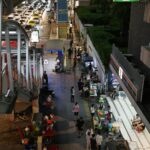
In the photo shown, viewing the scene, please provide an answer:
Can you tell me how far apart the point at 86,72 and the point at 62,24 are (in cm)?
1072

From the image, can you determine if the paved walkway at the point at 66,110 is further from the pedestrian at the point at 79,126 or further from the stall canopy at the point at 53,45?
the stall canopy at the point at 53,45

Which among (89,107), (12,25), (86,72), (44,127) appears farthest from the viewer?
(86,72)

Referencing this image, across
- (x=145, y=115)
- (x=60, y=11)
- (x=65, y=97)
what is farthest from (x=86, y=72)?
(x=145, y=115)

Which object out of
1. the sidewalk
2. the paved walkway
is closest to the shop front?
the sidewalk

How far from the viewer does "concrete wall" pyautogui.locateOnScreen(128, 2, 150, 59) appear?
815 inches

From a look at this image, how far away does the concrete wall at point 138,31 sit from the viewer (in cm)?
2070

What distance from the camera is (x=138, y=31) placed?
22.5m

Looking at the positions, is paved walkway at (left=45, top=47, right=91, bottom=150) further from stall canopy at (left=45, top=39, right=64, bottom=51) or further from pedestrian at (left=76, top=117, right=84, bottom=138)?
stall canopy at (left=45, top=39, right=64, bottom=51)

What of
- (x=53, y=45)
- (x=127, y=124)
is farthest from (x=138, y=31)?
(x=53, y=45)

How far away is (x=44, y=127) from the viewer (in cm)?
1892

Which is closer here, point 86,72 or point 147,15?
point 147,15

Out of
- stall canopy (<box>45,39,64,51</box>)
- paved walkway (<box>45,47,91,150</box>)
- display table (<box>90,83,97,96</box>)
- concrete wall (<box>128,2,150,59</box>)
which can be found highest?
concrete wall (<box>128,2,150,59</box>)

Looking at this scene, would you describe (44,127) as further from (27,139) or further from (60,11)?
(60,11)

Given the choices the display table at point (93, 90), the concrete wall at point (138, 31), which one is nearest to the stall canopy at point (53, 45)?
the display table at point (93, 90)
